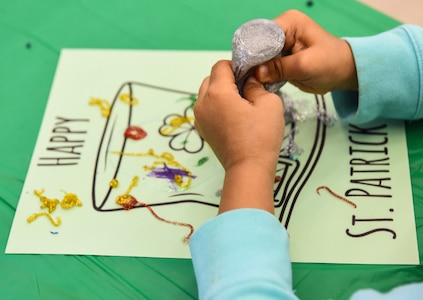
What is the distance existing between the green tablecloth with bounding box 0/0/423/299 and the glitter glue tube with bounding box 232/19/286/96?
0.71 feet

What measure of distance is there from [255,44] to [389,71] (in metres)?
0.18

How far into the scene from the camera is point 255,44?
1.87 ft

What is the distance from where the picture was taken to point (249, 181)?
0.52 m

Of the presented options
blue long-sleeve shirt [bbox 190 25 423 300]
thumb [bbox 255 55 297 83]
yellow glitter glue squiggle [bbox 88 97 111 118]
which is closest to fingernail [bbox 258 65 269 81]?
thumb [bbox 255 55 297 83]

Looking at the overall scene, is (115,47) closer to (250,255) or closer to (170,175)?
(170,175)

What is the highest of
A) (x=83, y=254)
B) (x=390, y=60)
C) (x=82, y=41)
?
(x=82, y=41)

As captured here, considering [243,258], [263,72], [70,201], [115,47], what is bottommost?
[243,258]

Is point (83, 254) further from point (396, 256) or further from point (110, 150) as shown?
point (396, 256)

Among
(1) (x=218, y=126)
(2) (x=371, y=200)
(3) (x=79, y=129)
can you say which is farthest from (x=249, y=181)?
(3) (x=79, y=129)

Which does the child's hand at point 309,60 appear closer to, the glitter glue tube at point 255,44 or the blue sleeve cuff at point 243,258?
the glitter glue tube at point 255,44

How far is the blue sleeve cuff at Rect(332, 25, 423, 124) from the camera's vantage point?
644 millimetres

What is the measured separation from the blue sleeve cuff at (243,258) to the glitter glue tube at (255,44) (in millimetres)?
159

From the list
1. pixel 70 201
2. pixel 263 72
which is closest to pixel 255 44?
pixel 263 72

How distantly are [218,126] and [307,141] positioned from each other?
0.61ft
